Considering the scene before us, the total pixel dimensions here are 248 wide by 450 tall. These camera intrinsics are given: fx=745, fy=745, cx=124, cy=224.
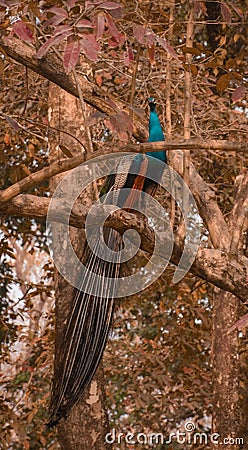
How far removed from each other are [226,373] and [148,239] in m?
1.26

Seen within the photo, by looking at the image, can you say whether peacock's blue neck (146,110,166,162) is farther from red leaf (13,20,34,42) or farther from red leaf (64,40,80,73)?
red leaf (64,40,80,73)

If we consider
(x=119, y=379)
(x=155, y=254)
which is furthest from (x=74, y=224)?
(x=119, y=379)

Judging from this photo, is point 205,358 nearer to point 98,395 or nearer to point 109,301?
point 98,395

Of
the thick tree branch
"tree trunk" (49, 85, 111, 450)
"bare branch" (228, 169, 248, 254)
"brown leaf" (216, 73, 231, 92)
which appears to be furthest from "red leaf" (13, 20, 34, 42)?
"bare branch" (228, 169, 248, 254)

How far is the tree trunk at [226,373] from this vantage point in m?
3.11

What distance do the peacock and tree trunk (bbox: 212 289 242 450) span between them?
655 mm

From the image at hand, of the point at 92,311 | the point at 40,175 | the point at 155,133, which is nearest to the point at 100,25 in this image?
the point at 40,175

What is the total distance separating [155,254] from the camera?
2.21 meters

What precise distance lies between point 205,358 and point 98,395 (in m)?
1.63

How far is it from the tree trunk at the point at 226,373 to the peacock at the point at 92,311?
66 cm

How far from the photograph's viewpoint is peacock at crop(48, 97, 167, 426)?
243 cm

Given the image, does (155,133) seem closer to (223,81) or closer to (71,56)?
(223,81)

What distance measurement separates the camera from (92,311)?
8.47 feet

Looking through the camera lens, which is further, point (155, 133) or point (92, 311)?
point (155, 133)
